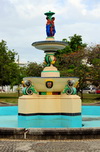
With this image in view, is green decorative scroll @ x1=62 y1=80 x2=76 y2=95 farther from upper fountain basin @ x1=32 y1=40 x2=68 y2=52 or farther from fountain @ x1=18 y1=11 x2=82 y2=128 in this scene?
upper fountain basin @ x1=32 y1=40 x2=68 y2=52

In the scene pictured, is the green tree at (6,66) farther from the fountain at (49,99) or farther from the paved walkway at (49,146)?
the paved walkway at (49,146)

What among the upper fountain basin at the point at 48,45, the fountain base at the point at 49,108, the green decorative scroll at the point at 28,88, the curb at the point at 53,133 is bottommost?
the curb at the point at 53,133

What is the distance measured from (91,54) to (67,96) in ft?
84.8

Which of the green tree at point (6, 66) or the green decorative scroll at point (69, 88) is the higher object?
the green tree at point (6, 66)

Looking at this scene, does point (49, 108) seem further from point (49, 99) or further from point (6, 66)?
point (6, 66)

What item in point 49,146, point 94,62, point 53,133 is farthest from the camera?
point 94,62

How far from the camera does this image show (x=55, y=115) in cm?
1484

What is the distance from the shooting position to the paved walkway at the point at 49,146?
784cm

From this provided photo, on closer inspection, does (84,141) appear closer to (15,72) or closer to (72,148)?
(72,148)

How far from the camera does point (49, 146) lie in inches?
322

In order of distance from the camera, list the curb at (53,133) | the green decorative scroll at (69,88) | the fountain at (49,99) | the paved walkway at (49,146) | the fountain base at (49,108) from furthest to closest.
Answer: the green decorative scroll at (69,88), the fountain at (49,99), the fountain base at (49,108), the curb at (53,133), the paved walkway at (49,146)

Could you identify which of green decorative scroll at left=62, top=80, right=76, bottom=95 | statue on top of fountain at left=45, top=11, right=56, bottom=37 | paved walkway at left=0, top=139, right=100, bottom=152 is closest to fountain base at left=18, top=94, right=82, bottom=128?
green decorative scroll at left=62, top=80, right=76, bottom=95

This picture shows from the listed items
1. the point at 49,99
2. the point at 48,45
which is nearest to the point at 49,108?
the point at 49,99

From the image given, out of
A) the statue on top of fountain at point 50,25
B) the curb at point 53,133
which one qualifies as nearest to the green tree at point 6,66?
the statue on top of fountain at point 50,25
